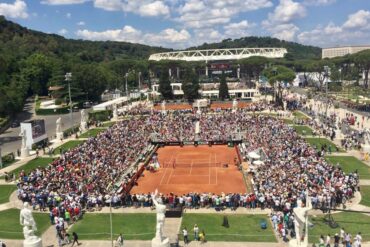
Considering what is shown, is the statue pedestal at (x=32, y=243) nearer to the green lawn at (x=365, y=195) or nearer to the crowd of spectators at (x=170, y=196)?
the crowd of spectators at (x=170, y=196)

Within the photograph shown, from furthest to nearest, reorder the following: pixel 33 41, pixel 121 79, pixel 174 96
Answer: pixel 33 41
pixel 121 79
pixel 174 96

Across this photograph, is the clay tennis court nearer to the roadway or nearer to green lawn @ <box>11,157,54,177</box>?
green lawn @ <box>11,157,54,177</box>

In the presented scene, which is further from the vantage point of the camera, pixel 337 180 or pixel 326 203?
pixel 337 180

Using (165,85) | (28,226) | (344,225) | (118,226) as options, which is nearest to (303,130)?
(344,225)

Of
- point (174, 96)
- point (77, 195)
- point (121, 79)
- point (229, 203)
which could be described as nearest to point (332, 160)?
point (229, 203)

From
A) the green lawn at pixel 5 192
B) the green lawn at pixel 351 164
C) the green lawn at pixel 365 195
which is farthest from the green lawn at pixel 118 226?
the green lawn at pixel 351 164

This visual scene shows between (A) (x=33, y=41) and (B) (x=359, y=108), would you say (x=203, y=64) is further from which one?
(B) (x=359, y=108)

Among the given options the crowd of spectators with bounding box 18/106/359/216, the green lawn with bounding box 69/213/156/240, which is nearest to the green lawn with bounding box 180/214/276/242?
the crowd of spectators with bounding box 18/106/359/216
